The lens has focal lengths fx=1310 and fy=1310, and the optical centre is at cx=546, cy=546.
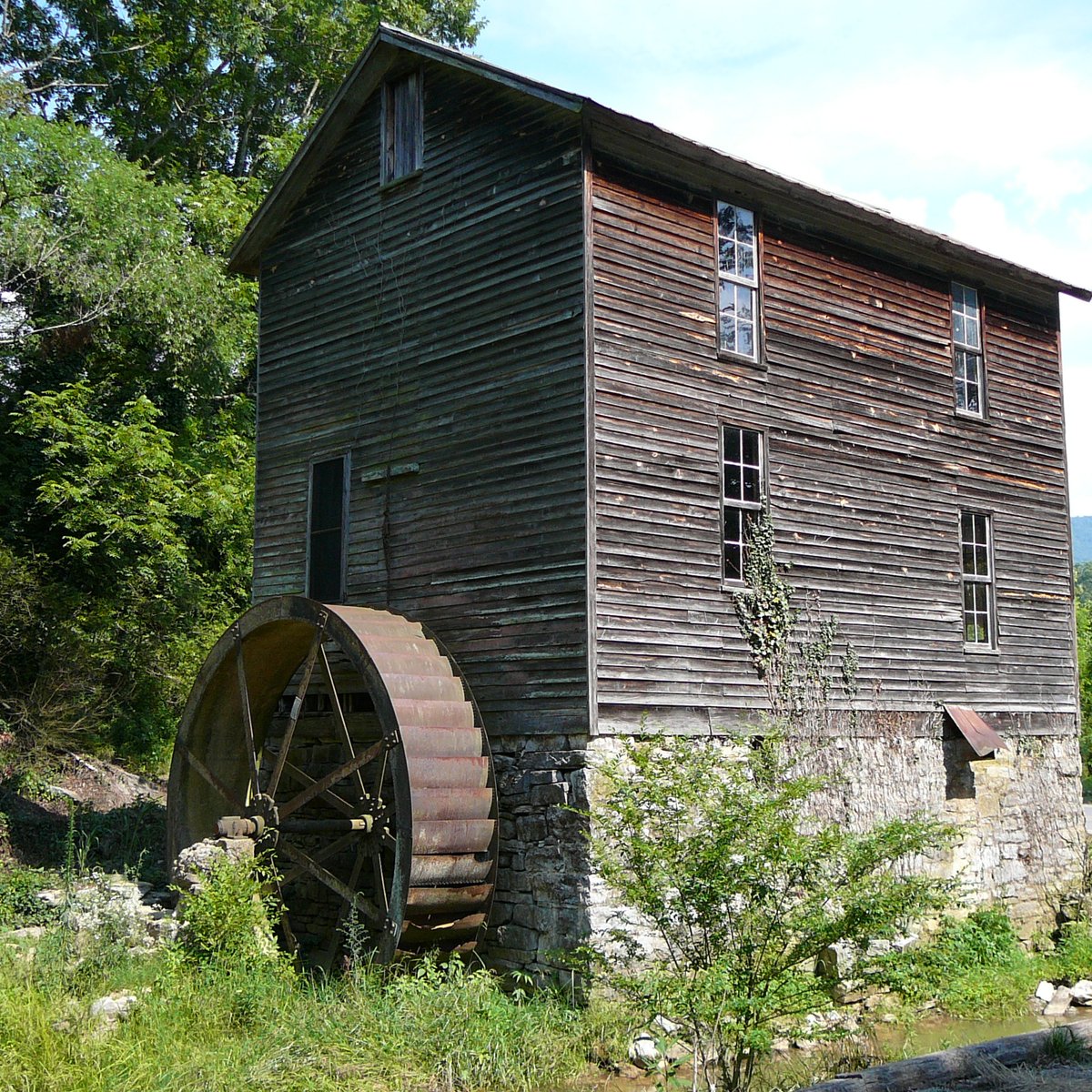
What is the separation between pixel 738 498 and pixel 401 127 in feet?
17.4

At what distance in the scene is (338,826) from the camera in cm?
1188

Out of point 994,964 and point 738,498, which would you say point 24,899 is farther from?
point 994,964

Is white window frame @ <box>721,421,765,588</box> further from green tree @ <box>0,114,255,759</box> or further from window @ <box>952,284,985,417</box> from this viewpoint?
green tree @ <box>0,114,255,759</box>

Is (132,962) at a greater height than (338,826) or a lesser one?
lesser

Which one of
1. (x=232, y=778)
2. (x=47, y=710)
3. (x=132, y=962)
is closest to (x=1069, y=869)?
(x=232, y=778)

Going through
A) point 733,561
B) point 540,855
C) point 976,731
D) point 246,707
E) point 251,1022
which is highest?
point 733,561

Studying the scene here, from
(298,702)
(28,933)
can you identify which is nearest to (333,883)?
(298,702)

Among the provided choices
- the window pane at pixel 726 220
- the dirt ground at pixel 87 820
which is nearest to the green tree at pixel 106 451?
the dirt ground at pixel 87 820

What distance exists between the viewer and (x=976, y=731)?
14.1 metres

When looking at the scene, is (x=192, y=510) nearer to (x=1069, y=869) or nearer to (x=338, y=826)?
(x=338, y=826)

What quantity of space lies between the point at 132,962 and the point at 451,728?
3.16m

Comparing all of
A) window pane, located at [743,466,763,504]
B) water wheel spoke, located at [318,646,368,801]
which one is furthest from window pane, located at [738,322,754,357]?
water wheel spoke, located at [318,646,368,801]

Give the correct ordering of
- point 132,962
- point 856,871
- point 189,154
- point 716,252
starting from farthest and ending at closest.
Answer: point 189,154 → point 716,252 → point 132,962 → point 856,871

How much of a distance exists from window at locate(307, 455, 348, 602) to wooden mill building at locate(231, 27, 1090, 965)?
35mm
